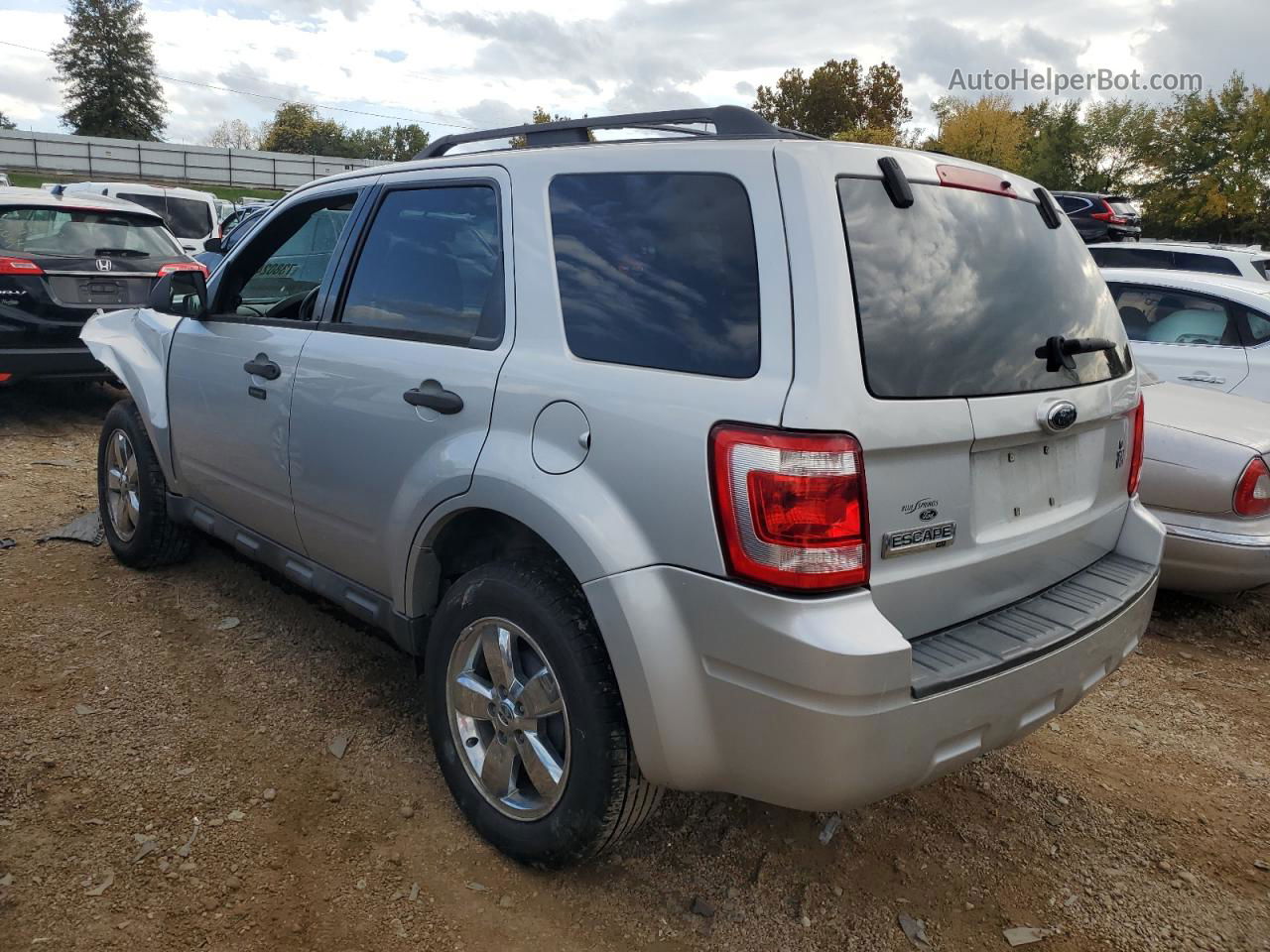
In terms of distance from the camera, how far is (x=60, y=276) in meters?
7.09

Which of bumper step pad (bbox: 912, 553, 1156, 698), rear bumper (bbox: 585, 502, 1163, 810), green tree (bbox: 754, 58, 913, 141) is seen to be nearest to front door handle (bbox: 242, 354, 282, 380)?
rear bumper (bbox: 585, 502, 1163, 810)

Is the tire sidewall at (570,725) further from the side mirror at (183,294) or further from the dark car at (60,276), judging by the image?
the dark car at (60,276)

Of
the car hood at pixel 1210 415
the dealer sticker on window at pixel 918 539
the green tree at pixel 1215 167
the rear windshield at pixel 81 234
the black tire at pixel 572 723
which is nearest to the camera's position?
the dealer sticker on window at pixel 918 539

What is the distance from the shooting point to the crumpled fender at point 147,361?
4.24 metres

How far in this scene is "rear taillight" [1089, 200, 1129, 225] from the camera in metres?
18.3

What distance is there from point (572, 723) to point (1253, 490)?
11.0 feet

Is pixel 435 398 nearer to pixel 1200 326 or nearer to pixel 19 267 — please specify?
pixel 1200 326

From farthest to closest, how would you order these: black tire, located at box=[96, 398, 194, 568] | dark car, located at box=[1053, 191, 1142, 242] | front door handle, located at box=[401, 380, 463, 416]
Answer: dark car, located at box=[1053, 191, 1142, 242], black tire, located at box=[96, 398, 194, 568], front door handle, located at box=[401, 380, 463, 416]

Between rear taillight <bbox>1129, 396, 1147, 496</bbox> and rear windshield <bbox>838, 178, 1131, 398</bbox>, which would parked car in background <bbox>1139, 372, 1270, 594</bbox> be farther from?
rear windshield <bbox>838, 178, 1131, 398</bbox>

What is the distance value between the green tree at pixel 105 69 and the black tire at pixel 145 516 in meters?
68.6

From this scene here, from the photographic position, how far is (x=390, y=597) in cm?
302

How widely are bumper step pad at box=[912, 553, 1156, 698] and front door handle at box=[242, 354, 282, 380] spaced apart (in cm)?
240

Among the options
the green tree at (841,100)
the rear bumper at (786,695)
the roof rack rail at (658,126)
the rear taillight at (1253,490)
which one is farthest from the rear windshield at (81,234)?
the green tree at (841,100)

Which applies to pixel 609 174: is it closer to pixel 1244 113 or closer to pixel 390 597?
pixel 390 597
